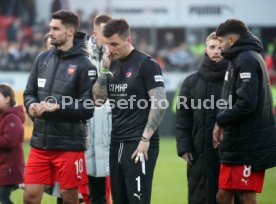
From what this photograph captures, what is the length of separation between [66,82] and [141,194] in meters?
1.47

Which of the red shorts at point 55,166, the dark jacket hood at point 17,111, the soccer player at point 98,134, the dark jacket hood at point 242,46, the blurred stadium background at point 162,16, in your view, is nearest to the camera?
→ the dark jacket hood at point 242,46

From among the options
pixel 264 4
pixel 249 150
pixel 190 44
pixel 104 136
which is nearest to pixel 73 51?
pixel 104 136

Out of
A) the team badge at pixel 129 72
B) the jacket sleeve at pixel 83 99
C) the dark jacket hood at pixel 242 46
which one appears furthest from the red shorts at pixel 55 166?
the dark jacket hood at pixel 242 46

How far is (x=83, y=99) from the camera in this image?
364 inches

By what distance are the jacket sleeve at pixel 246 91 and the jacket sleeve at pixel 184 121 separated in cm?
113

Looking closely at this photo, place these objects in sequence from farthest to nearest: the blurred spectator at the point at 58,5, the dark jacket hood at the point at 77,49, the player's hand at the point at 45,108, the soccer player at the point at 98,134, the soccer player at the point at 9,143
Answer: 1. the blurred spectator at the point at 58,5
2. the soccer player at the point at 9,143
3. the soccer player at the point at 98,134
4. the dark jacket hood at the point at 77,49
5. the player's hand at the point at 45,108

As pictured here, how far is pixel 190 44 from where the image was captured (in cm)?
2933

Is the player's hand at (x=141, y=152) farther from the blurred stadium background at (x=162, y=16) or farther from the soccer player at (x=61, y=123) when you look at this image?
the blurred stadium background at (x=162, y=16)

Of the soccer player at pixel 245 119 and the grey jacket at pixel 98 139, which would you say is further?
Answer: the grey jacket at pixel 98 139

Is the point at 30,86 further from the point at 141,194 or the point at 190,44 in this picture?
the point at 190,44

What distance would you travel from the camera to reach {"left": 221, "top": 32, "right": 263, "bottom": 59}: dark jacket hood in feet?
29.0

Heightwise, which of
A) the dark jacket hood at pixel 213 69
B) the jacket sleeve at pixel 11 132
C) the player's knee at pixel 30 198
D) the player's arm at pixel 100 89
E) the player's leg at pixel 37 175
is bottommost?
the player's knee at pixel 30 198

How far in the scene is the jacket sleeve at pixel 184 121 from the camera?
9820 mm

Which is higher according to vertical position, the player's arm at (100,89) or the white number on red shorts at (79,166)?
the player's arm at (100,89)
